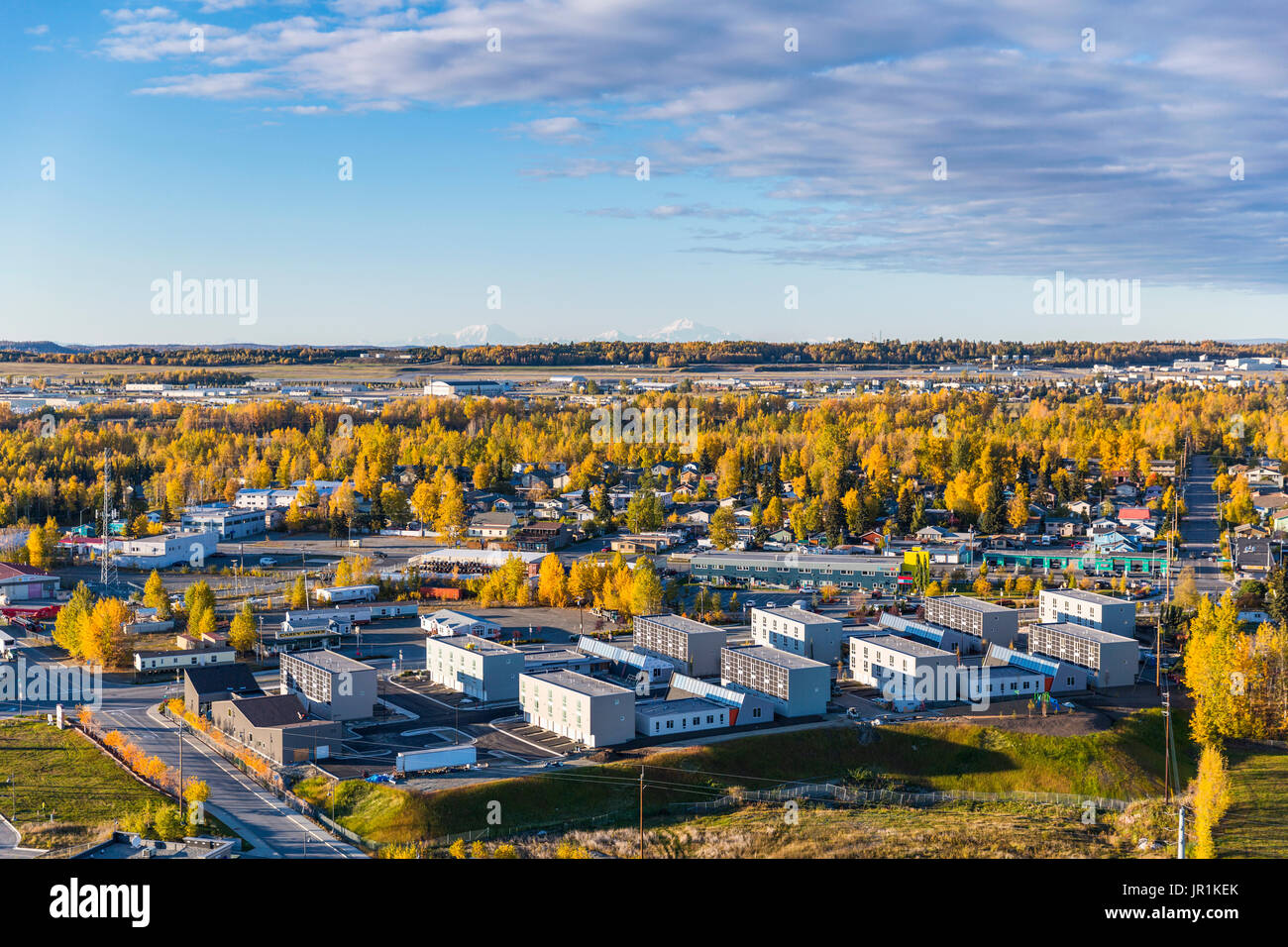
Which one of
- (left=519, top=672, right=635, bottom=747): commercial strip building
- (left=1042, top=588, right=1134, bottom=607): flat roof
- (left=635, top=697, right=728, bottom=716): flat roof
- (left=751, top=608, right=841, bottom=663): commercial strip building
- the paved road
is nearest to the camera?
(left=519, top=672, right=635, bottom=747): commercial strip building

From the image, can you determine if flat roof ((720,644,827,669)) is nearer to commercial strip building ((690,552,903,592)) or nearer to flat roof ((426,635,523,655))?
flat roof ((426,635,523,655))

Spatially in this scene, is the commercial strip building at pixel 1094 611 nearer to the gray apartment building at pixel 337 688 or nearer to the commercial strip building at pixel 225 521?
the gray apartment building at pixel 337 688

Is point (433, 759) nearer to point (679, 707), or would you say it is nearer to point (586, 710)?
point (586, 710)

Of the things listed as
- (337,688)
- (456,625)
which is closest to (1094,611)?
(456,625)

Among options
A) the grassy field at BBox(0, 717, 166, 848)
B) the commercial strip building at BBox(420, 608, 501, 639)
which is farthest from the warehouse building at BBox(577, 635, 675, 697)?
the grassy field at BBox(0, 717, 166, 848)

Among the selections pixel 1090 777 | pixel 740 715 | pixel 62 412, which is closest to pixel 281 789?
pixel 740 715

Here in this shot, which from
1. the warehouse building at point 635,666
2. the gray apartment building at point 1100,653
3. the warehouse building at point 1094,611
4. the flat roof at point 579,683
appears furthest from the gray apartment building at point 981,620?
the flat roof at point 579,683
